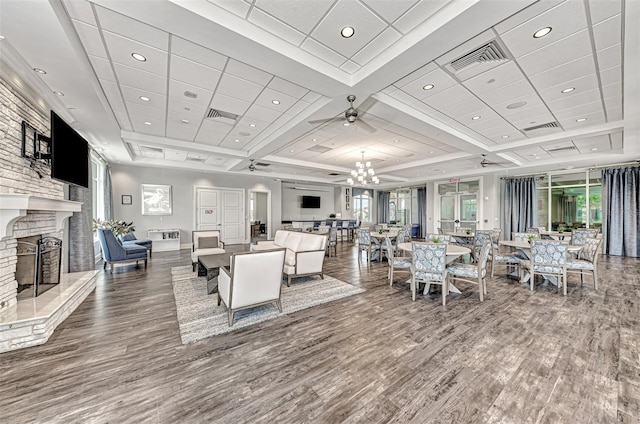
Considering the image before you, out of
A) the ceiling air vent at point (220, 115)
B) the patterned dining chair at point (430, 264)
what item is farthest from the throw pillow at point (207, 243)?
the patterned dining chair at point (430, 264)

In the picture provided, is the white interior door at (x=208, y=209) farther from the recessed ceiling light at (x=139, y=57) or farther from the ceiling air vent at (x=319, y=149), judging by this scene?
the recessed ceiling light at (x=139, y=57)

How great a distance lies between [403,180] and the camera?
11.8 meters

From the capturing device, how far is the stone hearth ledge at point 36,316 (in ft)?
8.21

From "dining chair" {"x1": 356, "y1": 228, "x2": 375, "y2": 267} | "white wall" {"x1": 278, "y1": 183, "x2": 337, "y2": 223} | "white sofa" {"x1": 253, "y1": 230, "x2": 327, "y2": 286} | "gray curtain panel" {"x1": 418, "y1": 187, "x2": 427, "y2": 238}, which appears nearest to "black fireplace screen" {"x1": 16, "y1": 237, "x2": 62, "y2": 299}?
"white sofa" {"x1": 253, "y1": 230, "x2": 327, "y2": 286}

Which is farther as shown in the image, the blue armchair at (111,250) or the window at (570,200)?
the window at (570,200)

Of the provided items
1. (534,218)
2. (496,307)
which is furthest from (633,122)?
(534,218)

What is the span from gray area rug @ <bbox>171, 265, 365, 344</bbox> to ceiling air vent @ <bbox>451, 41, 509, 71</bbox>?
358 centimetres

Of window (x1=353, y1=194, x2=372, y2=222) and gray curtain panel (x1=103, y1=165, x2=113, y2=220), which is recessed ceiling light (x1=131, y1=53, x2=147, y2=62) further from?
window (x1=353, y1=194, x2=372, y2=222)

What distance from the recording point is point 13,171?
10.0 feet

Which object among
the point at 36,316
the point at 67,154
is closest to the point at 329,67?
the point at 67,154

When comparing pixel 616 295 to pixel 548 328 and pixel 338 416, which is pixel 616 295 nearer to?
pixel 548 328

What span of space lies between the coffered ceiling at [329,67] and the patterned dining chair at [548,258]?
2352 mm

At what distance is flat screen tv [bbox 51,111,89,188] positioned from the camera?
3273mm

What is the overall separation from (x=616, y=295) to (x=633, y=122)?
3059mm
